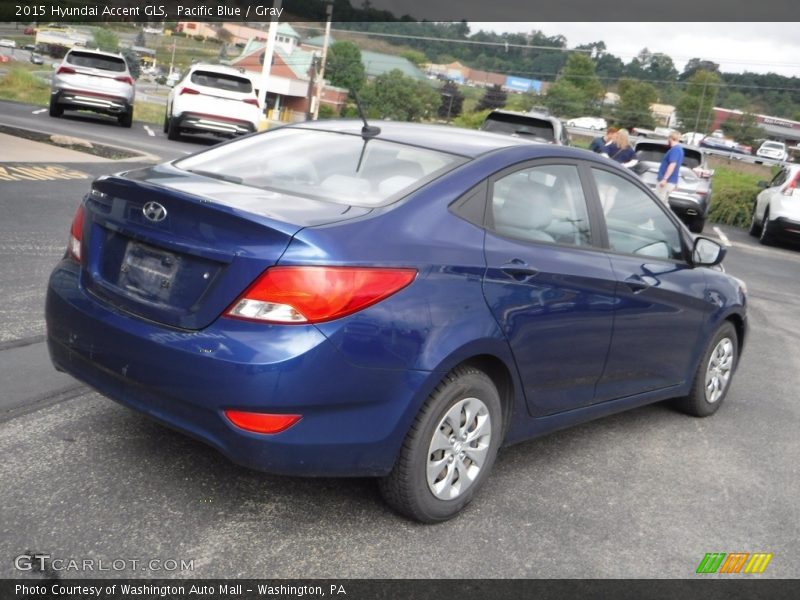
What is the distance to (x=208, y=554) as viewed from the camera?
3.29 metres

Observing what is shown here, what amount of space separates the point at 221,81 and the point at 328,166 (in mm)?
17601

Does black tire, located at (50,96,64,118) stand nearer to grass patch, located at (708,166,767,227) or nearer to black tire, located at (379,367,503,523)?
grass patch, located at (708,166,767,227)

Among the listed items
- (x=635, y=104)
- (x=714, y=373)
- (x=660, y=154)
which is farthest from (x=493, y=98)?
(x=714, y=373)

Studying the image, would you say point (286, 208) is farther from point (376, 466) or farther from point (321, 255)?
point (376, 466)

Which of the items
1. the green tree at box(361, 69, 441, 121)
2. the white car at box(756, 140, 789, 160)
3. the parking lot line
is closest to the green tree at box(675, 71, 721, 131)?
the white car at box(756, 140, 789, 160)

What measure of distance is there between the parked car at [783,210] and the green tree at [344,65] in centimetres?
8712

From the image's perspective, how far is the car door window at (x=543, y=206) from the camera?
4.07 meters

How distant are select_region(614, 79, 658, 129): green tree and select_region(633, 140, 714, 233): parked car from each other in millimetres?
98293

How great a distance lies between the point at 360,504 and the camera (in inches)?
153

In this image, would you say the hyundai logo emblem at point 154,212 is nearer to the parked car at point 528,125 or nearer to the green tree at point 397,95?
the parked car at point 528,125

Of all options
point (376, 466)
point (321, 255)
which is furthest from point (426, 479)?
point (321, 255)

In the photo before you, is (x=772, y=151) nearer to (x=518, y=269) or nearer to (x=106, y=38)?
(x=106, y=38)

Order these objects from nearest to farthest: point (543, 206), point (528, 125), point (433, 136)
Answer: point (543, 206), point (433, 136), point (528, 125)

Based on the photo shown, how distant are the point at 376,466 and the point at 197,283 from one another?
36.7 inches
